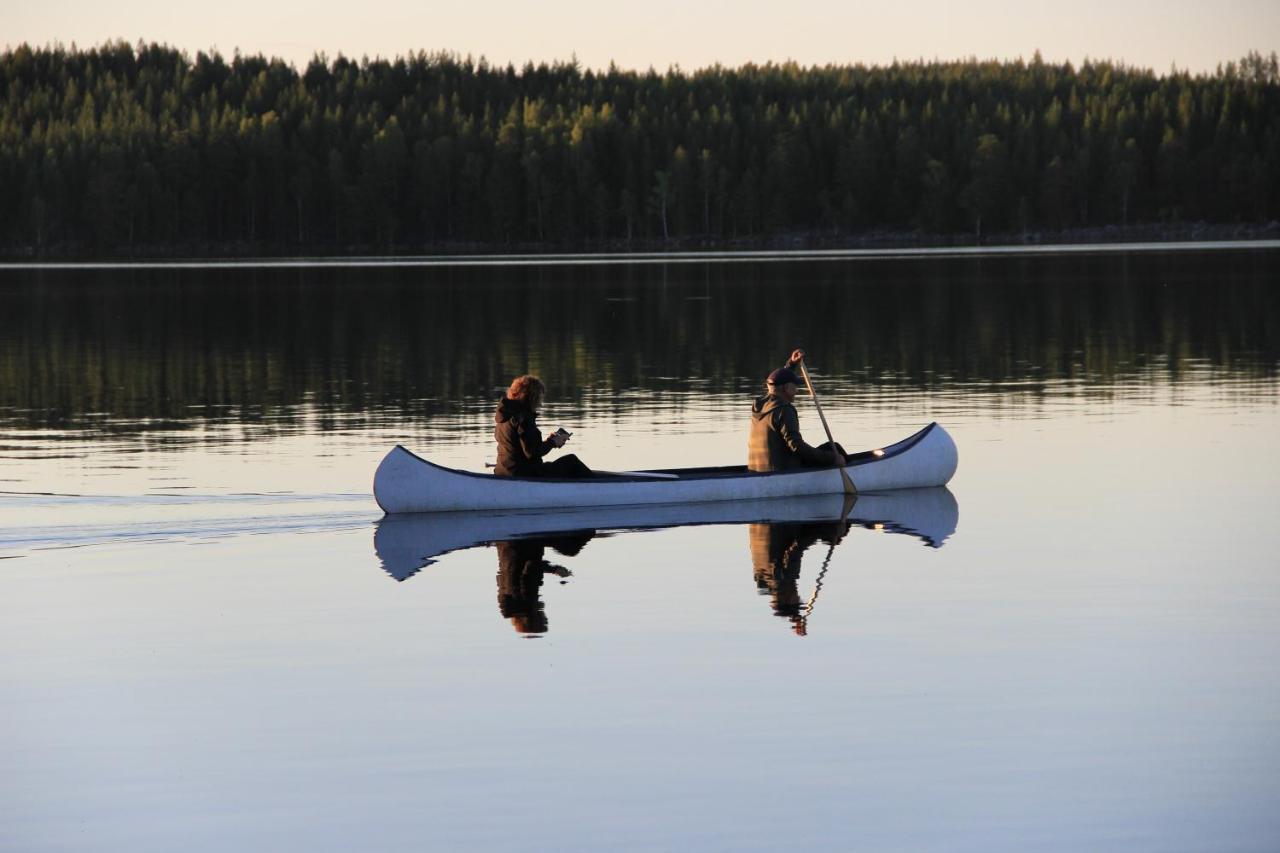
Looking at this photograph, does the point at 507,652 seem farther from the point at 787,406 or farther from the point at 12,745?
the point at 787,406

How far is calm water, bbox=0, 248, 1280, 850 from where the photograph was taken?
10.8 meters

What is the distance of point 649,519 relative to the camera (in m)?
21.5

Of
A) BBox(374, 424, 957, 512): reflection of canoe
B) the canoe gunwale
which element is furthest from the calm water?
the canoe gunwale

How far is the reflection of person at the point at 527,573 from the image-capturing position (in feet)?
52.2

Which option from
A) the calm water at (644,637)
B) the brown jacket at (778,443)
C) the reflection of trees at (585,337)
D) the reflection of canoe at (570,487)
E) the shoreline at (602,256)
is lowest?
the calm water at (644,637)

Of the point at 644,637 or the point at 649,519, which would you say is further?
the point at 649,519

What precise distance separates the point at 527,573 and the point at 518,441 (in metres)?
3.64

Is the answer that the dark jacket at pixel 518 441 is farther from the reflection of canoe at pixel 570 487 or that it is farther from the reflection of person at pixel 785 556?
the reflection of person at pixel 785 556

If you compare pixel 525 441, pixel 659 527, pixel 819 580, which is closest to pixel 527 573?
pixel 819 580

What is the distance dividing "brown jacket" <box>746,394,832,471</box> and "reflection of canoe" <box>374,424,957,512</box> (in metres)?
0.18

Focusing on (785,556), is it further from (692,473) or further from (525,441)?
(525,441)

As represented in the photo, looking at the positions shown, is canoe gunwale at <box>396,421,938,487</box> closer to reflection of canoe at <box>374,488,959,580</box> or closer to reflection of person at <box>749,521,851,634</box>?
reflection of canoe at <box>374,488,959,580</box>

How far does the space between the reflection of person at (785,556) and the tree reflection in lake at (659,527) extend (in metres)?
0.01

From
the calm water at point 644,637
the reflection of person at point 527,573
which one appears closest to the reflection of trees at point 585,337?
the calm water at point 644,637
